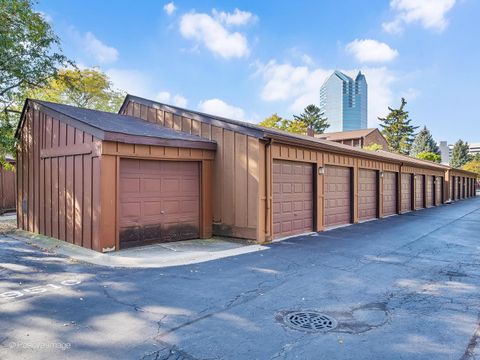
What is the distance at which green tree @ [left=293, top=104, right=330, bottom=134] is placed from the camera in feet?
201

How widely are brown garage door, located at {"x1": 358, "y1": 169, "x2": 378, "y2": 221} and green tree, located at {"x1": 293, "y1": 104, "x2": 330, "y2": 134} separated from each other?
46.9m

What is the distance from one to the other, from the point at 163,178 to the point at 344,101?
337 feet

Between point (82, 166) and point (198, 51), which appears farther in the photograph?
point (198, 51)

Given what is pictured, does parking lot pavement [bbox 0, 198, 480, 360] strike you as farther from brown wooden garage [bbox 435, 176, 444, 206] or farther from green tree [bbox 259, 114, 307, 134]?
green tree [bbox 259, 114, 307, 134]

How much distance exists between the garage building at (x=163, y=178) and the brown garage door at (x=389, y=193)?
18.9ft

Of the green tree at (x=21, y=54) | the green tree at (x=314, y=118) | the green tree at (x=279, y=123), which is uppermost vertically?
the green tree at (x=314, y=118)

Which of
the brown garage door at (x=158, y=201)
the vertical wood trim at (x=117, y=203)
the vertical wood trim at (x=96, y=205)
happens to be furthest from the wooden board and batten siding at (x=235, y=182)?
the vertical wood trim at (x=96, y=205)

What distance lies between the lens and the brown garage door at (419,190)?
21484mm

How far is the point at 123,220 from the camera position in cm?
788

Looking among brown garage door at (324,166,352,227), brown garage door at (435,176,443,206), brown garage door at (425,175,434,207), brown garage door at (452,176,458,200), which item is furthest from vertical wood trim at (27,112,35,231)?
brown garage door at (452,176,458,200)

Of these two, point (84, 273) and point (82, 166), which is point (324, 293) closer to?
point (84, 273)

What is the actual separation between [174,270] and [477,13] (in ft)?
51.1

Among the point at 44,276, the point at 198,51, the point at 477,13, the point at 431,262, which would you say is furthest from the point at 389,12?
the point at 44,276

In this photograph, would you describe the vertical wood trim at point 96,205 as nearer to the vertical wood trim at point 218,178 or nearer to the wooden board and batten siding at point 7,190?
the vertical wood trim at point 218,178
